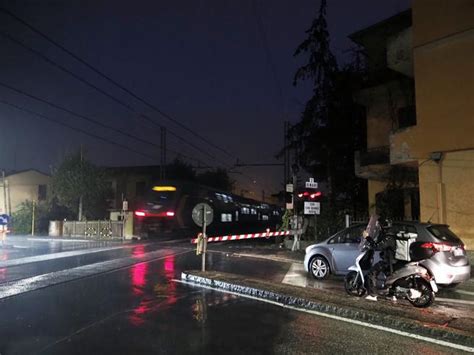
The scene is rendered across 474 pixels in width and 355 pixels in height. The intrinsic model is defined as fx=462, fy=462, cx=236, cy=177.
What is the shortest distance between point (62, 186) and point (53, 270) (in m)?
23.5

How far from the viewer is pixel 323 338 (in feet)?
20.8

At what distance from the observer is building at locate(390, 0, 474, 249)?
45.6ft

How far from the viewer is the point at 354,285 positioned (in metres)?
8.96

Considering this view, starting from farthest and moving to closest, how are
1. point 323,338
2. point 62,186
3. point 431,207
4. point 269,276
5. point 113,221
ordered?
point 62,186 → point 113,221 → point 431,207 → point 269,276 → point 323,338

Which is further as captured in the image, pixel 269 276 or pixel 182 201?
pixel 182 201

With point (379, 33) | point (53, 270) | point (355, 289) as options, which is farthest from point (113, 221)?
point (355, 289)

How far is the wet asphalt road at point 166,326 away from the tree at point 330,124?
1781cm

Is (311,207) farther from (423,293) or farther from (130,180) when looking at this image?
(130,180)

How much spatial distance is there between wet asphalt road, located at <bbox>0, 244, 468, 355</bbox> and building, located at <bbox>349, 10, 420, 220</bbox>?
11887 millimetres

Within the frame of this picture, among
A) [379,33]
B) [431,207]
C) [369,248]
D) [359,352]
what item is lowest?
[359,352]

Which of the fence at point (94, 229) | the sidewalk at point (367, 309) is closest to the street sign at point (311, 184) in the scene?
the sidewalk at point (367, 309)

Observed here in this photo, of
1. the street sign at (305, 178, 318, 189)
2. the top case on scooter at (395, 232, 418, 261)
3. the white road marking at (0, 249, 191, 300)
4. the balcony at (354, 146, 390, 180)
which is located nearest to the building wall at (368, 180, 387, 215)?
the balcony at (354, 146, 390, 180)

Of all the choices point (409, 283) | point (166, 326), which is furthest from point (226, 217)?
point (166, 326)

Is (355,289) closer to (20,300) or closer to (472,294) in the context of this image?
(472,294)
